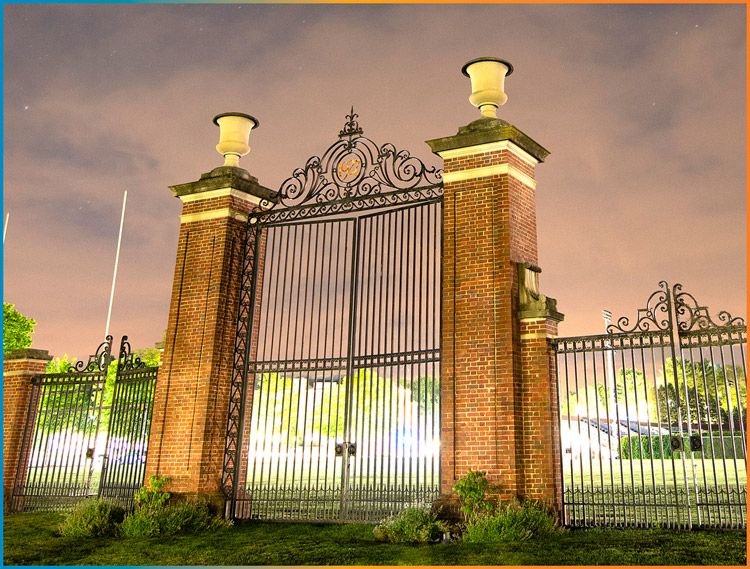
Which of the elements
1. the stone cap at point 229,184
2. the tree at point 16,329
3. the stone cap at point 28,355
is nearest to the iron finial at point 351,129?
the stone cap at point 229,184

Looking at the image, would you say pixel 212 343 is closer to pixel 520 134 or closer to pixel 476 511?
pixel 476 511

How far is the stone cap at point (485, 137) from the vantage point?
1032 centimetres

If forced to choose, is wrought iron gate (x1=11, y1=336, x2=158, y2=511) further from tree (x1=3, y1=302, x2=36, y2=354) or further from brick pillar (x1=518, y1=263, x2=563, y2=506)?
tree (x1=3, y1=302, x2=36, y2=354)

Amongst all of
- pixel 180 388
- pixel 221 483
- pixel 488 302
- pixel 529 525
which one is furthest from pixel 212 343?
pixel 529 525

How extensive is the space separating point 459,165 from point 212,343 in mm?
5289

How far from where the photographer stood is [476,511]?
9125mm

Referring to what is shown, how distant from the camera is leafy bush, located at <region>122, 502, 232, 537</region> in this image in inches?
411

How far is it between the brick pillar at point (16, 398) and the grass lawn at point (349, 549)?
4189 mm

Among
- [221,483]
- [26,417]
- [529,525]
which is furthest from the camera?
[26,417]

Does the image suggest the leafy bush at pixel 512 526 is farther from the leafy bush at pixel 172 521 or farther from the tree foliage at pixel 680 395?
the leafy bush at pixel 172 521

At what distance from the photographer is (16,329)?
2697cm

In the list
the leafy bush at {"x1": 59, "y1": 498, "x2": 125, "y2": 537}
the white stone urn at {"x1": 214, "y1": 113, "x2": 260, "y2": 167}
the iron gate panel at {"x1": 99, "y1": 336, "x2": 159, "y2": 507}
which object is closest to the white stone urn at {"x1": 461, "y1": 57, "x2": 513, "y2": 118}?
the white stone urn at {"x1": 214, "y1": 113, "x2": 260, "y2": 167}

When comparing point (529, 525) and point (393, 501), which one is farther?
point (393, 501)

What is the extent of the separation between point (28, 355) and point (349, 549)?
9.87 metres
